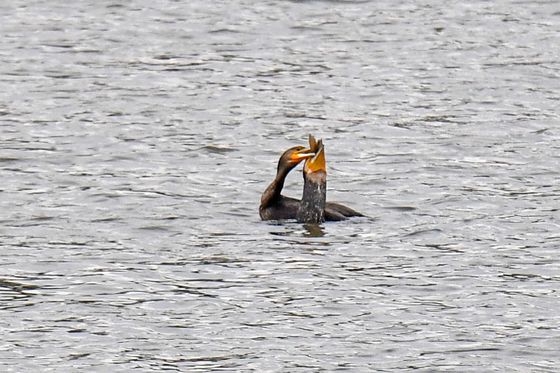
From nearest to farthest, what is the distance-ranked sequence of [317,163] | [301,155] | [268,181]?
[317,163], [301,155], [268,181]

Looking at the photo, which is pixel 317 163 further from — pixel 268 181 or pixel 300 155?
pixel 268 181

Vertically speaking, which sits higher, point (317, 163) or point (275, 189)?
point (317, 163)

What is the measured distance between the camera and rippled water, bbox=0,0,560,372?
11.1 metres

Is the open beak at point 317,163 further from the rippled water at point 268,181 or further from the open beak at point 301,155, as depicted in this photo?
the rippled water at point 268,181

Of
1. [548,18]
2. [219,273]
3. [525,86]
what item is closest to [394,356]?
[219,273]

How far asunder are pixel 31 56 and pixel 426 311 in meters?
11.8

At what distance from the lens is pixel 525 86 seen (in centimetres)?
2031

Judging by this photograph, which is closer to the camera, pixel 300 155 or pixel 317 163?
pixel 317 163

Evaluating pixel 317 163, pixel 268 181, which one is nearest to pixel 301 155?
pixel 317 163

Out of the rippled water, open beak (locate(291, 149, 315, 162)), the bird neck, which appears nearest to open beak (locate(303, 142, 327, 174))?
open beak (locate(291, 149, 315, 162))

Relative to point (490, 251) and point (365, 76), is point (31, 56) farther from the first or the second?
point (490, 251)

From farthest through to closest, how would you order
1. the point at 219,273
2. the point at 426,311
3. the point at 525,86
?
1. the point at 525,86
2. the point at 219,273
3. the point at 426,311

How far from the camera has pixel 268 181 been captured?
16188mm

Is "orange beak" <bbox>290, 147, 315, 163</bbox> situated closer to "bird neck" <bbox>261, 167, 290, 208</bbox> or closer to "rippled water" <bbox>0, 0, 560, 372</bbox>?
"bird neck" <bbox>261, 167, 290, 208</bbox>
